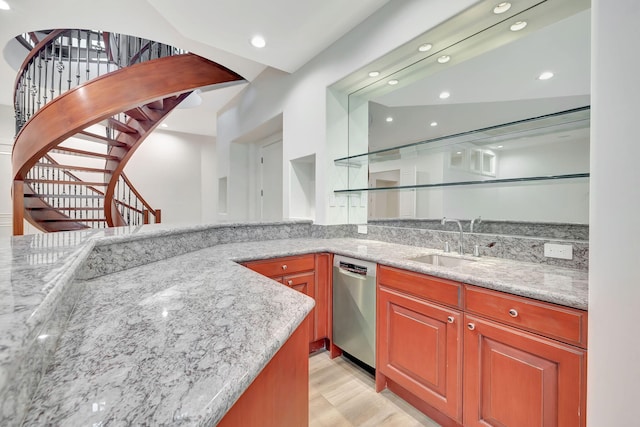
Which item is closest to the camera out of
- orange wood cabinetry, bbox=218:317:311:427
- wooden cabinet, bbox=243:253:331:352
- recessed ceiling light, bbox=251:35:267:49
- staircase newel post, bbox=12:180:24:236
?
orange wood cabinetry, bbox=218:317:311:427

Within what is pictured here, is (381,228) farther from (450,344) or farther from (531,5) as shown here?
(531,5)

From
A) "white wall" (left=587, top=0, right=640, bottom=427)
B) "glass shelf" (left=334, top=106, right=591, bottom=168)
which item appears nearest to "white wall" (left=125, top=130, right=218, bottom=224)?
"glass shelf" (left=334, top=106, right=591, bottom=168)

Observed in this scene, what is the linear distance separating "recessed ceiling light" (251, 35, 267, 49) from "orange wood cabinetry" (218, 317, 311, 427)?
244 cm

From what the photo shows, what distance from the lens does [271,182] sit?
14.3ft

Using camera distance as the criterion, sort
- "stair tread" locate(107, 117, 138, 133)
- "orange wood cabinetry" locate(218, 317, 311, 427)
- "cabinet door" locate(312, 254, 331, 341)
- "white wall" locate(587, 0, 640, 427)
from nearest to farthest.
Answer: "orange wood cabinetry" locate(218, 317, 311, 427), "white wall" locate(587, 0, 640, 427), "cabinet door" locate(312, 254, 331, 341), "stair tread" locate(107, 117, 138, 133)

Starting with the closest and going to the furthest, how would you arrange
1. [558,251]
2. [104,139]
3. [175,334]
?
[175,334] → [558,251] → [104,139]

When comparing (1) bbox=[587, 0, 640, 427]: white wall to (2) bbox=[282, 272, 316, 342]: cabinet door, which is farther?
(2) bbox=[282, 272, 316, 342]: cabinet door

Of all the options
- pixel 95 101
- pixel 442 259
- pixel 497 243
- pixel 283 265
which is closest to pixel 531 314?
pixel 497 243

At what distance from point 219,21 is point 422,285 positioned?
97.4 inches

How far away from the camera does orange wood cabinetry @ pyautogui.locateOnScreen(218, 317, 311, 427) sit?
64 centimetres

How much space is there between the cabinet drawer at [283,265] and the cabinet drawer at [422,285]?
0.58m

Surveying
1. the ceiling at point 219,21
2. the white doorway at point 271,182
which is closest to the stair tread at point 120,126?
the ceiling at point 219,21

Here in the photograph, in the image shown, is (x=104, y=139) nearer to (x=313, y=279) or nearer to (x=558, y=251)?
(x=313, y=279)

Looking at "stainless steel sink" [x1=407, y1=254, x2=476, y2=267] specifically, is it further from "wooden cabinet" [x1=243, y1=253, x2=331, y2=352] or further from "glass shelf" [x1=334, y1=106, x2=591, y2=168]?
"glass shelf" [x1=334, y1=106, x2=591, y2=168]
